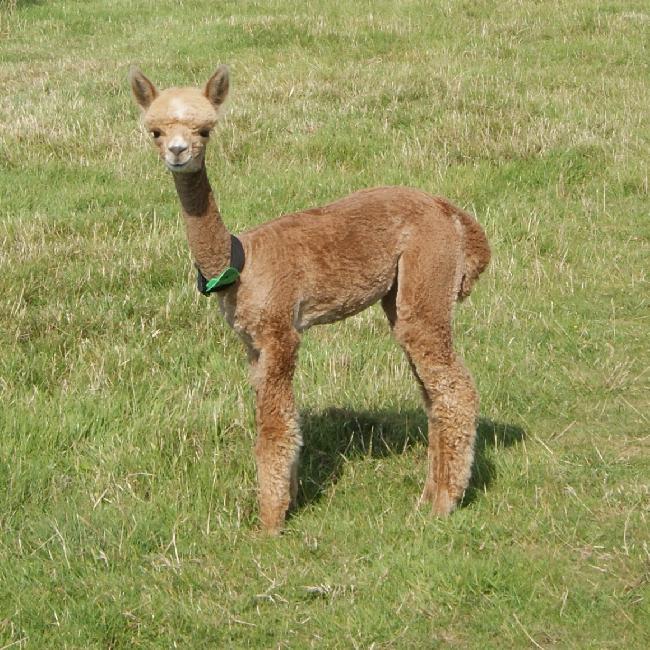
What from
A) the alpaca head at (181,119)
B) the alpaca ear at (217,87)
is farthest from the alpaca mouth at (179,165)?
the alpaca ear at (217,87)

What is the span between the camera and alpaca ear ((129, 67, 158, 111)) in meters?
4.98

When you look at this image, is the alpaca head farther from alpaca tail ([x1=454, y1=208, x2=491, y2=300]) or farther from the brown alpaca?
alpaca tail ([x1=454, y1=208, x2=491, y2=300])

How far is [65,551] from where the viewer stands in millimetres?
5109

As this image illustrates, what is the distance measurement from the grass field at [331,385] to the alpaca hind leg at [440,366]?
0.24 m

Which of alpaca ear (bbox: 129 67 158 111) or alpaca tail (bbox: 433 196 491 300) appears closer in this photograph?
alpaca ear (bbox: 129 67 158 111)

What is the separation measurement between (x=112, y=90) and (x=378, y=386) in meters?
7.83

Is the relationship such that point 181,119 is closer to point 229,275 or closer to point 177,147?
point 177,147

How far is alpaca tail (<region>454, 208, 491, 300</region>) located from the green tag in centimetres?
119

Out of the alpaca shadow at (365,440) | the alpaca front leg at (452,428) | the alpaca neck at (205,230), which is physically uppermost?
the alpaca neck at (205,230)

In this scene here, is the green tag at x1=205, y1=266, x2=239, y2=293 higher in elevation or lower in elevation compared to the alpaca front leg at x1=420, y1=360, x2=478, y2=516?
higher

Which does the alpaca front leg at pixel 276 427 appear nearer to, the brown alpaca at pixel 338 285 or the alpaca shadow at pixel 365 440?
the brown alpaca at pixel 338 285

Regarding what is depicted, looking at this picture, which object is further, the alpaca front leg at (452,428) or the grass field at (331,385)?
the alpaca front leg at (452,428)

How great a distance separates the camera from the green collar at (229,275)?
5066 mm

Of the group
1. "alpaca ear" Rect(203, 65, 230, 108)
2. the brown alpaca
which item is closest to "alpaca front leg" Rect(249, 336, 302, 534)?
the brown alpaca
